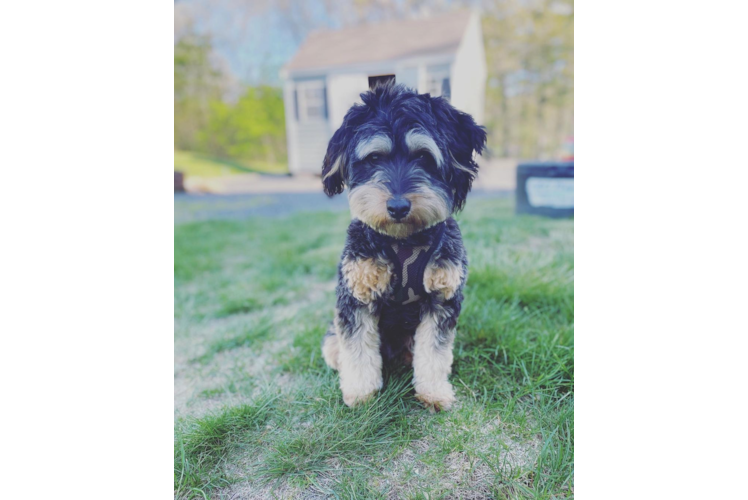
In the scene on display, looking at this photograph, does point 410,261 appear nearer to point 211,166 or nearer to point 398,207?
point 398,207

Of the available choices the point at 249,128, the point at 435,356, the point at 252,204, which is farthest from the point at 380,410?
the point at 249,128

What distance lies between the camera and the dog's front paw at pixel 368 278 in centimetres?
211

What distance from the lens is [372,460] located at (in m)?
1.86

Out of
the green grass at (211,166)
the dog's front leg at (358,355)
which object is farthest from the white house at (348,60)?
the dog's front leg at (358,355)

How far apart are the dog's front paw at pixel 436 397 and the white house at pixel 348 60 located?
1281cm

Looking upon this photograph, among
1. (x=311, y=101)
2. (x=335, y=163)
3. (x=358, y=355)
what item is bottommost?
(x=358, y=355)

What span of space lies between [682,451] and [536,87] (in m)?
26.1

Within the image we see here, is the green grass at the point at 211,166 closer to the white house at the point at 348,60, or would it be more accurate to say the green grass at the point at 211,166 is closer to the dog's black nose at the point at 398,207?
the white house at the point at 348,60

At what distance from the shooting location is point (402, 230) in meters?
2.03

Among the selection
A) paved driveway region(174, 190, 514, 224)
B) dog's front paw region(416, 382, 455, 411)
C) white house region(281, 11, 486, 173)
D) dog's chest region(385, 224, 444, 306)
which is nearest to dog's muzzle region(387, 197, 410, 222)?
dog's chest region(385, 224, 444, 306)

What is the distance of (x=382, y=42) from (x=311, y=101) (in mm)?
3875
